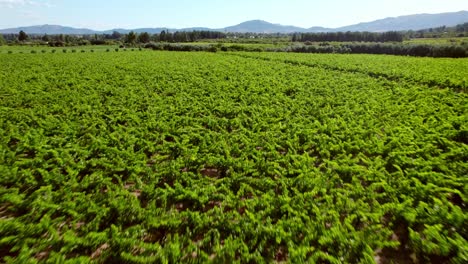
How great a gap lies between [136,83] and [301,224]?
1756cm

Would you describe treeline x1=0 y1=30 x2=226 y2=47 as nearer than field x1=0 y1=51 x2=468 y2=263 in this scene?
No

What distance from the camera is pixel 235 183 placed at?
6730mm

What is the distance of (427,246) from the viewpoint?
457 cm

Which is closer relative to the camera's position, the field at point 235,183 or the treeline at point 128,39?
the field at point 235,183

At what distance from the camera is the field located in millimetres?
4699

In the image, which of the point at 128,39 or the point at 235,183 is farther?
the point at 128,39

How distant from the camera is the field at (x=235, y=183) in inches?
185

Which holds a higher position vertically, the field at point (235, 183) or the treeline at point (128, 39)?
the treeline at point (128, 39)

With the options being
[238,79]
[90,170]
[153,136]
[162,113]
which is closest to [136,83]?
[238,79]

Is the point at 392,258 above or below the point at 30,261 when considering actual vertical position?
below

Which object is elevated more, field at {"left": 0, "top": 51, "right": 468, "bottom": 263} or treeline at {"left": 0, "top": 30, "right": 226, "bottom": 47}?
treeline at {"left": 0, "top": 30, "right": 226, "bottom": 47}

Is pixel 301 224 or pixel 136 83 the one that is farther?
pixel 136 83

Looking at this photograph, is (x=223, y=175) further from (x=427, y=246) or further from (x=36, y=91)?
(x=36, y=91)

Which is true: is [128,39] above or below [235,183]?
above
